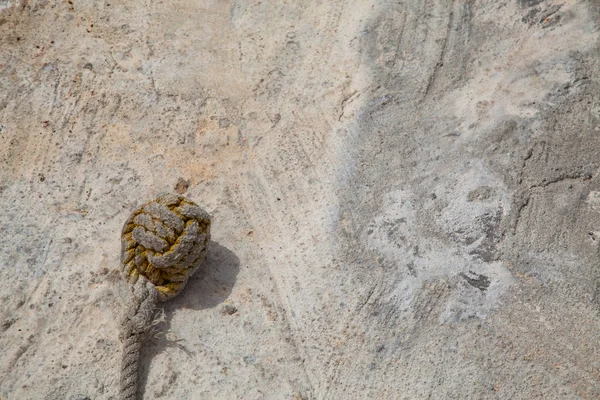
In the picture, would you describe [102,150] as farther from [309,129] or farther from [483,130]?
[483,130]

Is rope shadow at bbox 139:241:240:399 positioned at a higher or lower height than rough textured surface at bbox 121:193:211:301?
lower

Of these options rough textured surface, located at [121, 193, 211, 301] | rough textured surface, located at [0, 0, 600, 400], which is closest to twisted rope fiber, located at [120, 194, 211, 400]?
rough textured surface, located at [121, 193, 211, 301]

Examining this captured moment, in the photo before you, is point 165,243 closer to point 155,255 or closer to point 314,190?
point 155,255

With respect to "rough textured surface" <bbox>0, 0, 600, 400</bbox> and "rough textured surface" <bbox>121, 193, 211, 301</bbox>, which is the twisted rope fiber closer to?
"rough textured surface" <bbox>121, 193, 211, 301</bbox>

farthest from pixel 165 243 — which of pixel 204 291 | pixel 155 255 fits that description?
pixel 204 291

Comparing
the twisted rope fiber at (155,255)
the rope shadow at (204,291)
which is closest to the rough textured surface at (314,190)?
the rope shadow at (204,291)
